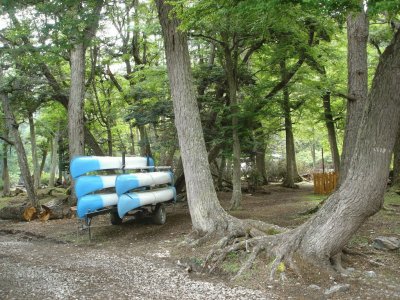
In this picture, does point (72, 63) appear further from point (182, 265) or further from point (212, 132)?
point (182, 265)

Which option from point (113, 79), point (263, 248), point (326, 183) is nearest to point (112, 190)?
point (263, 248)

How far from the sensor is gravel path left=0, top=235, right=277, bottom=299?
521cm

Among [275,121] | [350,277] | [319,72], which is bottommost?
[350,277]

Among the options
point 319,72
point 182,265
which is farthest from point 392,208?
point 182,265

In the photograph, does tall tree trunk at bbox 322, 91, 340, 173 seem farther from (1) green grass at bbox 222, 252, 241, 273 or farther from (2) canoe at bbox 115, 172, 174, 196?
(1) green grass at bbox 222, 252, 241, 273

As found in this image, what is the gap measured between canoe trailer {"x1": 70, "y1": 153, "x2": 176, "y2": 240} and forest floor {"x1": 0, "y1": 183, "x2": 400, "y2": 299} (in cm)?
70

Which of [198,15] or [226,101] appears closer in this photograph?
[198,15]

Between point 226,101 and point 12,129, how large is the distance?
7509mm

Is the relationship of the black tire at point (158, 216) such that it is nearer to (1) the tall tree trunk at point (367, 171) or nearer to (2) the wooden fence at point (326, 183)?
(1) the tall tree trunk at point (367, 171)

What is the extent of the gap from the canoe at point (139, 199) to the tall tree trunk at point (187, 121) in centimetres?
179

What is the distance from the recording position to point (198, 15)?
Answer: 607 cm

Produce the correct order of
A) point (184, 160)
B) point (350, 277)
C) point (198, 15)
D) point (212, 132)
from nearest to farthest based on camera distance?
1. point (350, 277)
2. point (198, 15)
3. point (184, 160)
4. point (212, 132)

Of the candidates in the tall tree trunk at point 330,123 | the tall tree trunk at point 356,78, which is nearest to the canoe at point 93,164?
the tall tree trunk at point 356,78

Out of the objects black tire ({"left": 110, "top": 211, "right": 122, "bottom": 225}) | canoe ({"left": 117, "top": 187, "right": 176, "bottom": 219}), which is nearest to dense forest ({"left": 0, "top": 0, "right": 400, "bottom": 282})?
canoe ({"left": 117, "top": 187, "right": 176, "bottom": 219})
